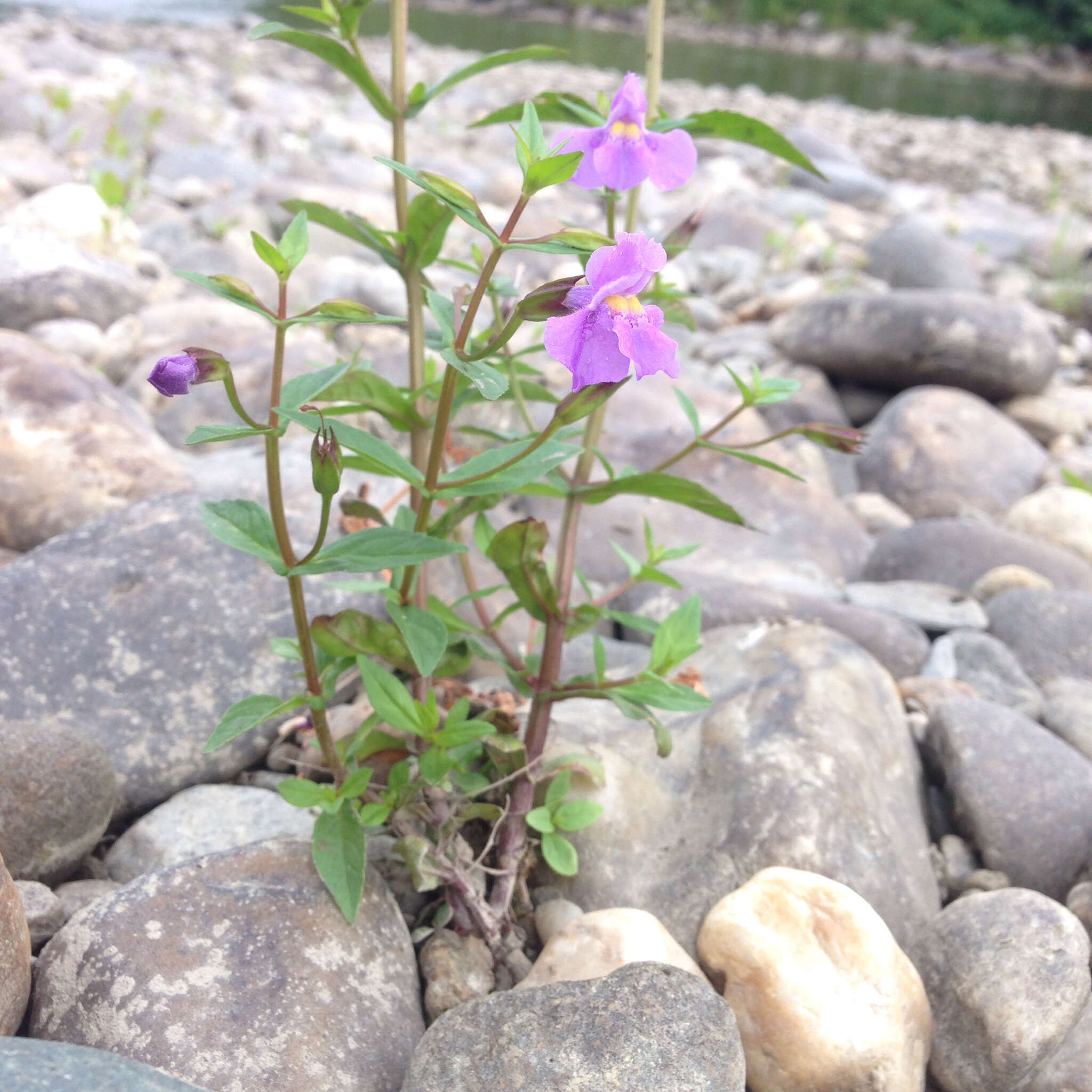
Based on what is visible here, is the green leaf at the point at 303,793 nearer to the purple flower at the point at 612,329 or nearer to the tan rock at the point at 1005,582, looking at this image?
the purple flower at the point at 612,329

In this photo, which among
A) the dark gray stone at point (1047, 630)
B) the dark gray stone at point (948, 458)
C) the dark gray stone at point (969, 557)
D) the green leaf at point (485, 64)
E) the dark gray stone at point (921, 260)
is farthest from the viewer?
the dark gray stone at point (921, 260)

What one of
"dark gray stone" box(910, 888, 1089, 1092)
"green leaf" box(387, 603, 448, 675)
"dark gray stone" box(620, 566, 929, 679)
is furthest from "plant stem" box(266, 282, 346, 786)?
"dark gray stone" box(620, 566, 929, 679)

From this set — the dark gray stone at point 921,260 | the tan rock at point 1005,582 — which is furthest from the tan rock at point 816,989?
the dark gray stone at point 921,260

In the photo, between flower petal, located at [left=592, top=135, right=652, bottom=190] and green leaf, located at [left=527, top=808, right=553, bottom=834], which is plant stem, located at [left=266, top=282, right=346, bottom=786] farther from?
flower petal, located at [left=592, top=135, right=652, bottom=190]

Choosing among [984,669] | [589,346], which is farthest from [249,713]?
[984,669]

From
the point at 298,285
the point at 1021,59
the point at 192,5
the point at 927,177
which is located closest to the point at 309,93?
the point at 927,177

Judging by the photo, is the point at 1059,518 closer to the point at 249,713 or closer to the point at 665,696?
the point at 665,696
